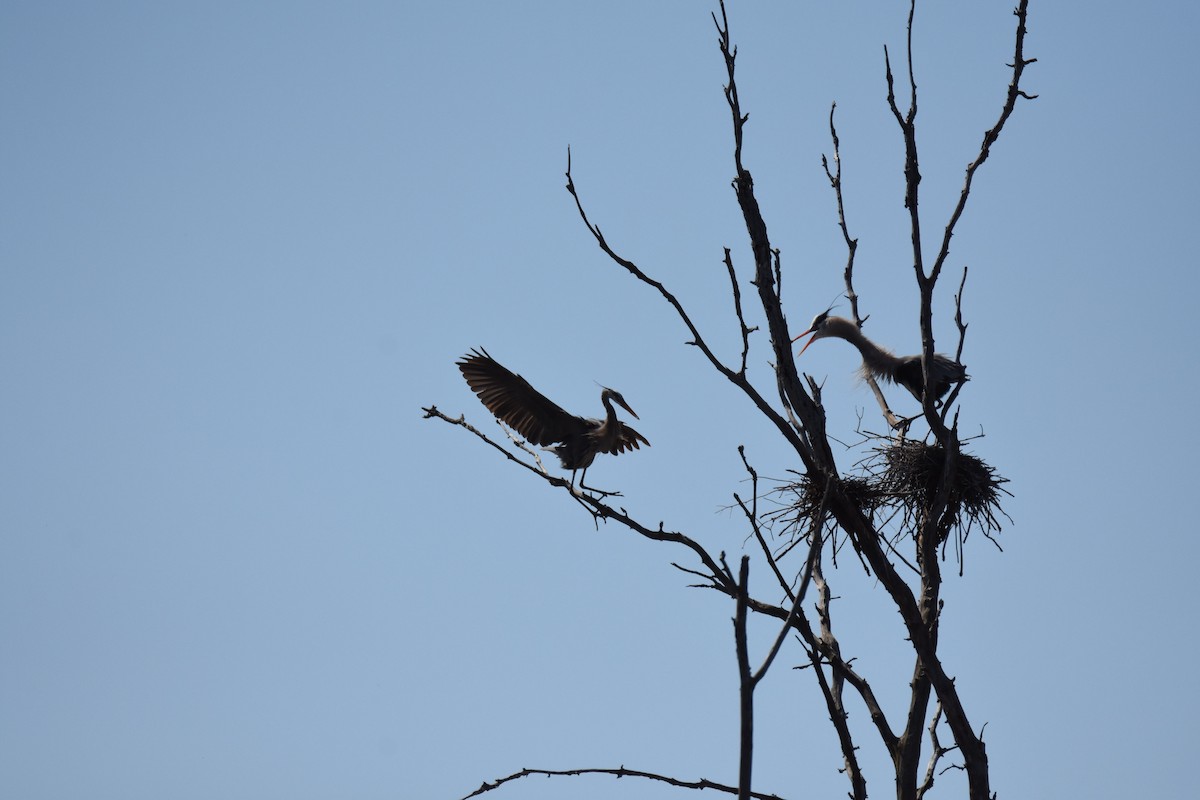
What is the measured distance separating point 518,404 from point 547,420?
202 millimetres

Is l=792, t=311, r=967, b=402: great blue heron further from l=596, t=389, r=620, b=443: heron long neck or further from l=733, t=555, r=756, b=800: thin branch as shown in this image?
l=733, t=555, r=756, b=800: thin branch

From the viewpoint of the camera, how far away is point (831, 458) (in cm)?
521

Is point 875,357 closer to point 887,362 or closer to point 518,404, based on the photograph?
→ point 887,362

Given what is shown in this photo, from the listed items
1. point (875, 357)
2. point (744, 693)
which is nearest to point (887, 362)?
Answer: point (875, 357)

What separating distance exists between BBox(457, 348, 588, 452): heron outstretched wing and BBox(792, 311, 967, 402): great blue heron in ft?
6.67

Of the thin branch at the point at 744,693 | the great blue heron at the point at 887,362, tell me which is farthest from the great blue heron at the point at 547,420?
the thin branch at the point at 744,693

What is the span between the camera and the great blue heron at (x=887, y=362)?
28.1 feet

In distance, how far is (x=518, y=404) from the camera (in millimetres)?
7684

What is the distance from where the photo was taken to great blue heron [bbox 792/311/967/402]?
8578 millimetres

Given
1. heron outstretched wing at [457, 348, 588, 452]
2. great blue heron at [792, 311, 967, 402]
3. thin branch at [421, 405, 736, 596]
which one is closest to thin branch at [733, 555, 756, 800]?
thin branch at [421, 405, 736, 596]

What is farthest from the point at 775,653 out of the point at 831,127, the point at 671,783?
the point at 831,127

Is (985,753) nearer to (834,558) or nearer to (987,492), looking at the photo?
(834,558)

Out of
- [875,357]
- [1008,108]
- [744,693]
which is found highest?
[875,357]

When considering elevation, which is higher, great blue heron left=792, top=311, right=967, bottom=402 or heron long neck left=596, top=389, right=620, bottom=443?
great blue heron left=792, top=311, right=967, bottom=402
